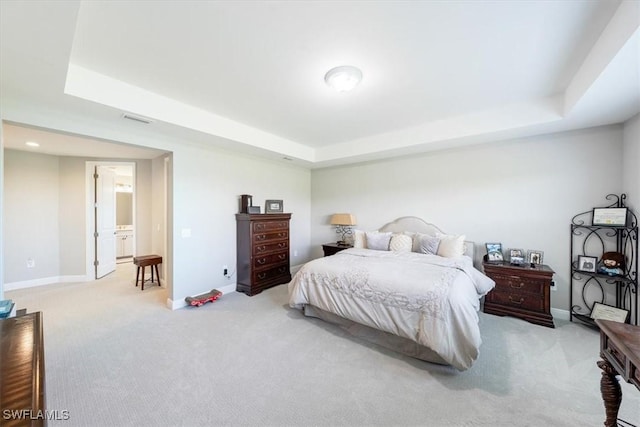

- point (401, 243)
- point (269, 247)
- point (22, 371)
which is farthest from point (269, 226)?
point (22, 371)

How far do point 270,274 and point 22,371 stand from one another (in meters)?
3.57

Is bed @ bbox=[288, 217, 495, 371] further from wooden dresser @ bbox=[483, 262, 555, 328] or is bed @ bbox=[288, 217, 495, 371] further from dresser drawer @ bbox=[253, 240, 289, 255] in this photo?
dresser drawer @ bbox=[253, 240, 289, 255]

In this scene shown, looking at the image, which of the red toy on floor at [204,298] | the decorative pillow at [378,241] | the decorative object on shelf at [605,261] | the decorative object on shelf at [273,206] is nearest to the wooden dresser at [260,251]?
the decorative object on shelf at [273,206]

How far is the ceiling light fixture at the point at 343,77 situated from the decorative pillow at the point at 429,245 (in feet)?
8.44

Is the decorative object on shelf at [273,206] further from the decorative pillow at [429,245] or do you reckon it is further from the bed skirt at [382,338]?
the decorative pillow at [429,245]

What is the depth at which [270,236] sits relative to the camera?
4395 mm

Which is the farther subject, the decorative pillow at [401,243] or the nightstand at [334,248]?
the nightstand at [334,248]

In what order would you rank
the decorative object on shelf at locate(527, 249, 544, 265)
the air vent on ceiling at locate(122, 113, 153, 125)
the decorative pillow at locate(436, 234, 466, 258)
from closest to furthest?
the air vent on ceiling at locate(122, 113, 153, 125) < the decorative object on shelf at locate(527, 249, 544, 265) < the decorative pillow at locate(436, 234, 466, 258)

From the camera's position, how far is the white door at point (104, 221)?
5008 mm

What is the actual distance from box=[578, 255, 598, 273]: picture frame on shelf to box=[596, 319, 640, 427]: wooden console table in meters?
2.21

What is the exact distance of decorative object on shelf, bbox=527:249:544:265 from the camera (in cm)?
328

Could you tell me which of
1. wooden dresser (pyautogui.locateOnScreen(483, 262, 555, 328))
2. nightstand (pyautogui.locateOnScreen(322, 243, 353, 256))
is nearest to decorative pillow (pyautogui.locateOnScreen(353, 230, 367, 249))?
nightstand (pyautogui.locateOnScreen(322, 243, 353, 256))

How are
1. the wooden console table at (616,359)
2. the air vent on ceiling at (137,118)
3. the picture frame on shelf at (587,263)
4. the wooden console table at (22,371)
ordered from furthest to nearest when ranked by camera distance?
1. the picture frame on shelf at (587,263)
2. the air vent on ceiling at (137,118)
3. the wooden console table at (616,359)
4. the wooden console table at (22,371)

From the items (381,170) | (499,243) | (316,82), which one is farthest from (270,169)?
(499,243)
